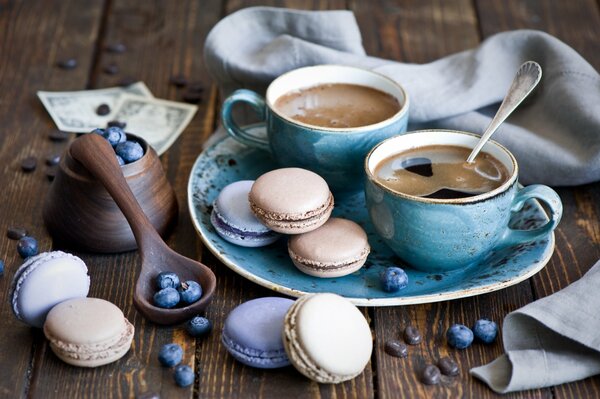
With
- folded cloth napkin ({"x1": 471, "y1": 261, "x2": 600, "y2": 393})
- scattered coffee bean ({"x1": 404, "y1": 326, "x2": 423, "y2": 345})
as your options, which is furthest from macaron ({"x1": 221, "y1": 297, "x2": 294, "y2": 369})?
folded cloth napkin ({"x1": 471, "y1": 261, "x2": 600, "y2": 393})

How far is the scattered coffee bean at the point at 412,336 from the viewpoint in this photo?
55.2 inches

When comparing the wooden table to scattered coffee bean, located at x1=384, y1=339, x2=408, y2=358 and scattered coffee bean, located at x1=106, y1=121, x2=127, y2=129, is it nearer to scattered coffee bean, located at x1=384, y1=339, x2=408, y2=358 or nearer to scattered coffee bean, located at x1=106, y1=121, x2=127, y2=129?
scattered coffee bean, located at x1=384, y1=339, x2=408, y2=358

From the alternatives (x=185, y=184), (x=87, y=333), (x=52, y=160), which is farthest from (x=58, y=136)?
(x=87, y=333)

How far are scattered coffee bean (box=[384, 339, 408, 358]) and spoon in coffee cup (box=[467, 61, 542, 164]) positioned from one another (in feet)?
1.32

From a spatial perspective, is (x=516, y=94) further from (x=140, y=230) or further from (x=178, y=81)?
(x=178, y=81)

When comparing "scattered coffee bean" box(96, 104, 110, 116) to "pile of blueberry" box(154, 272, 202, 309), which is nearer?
"pile of blueberry" box(154, 272, 202, 309)

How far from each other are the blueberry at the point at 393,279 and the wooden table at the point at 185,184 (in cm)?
4

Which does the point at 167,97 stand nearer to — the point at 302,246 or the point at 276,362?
the point at 302,246

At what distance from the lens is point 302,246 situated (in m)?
1.50

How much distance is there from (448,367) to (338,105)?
68 cm

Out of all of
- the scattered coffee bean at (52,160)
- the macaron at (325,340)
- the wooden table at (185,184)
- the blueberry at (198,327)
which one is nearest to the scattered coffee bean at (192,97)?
the wooden table at (185,184)

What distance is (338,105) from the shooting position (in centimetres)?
180

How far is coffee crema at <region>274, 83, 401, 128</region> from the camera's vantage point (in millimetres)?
1750

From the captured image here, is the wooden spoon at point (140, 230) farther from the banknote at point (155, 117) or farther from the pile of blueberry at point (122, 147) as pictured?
the banknote at point (155, 117)
